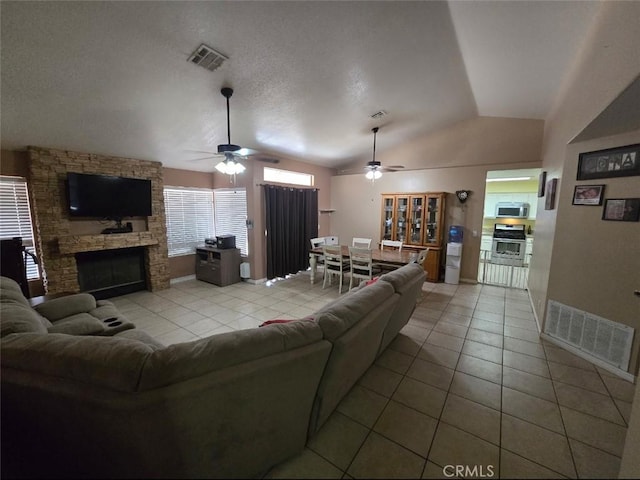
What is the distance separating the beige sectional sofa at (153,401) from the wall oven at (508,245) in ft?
21.9

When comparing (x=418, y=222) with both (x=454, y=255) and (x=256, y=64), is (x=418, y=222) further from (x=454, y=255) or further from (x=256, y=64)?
(x=256, y=64)

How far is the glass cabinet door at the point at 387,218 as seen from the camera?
589 cm

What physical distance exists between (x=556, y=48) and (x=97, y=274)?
6930 millimetres

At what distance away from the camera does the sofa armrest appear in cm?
237

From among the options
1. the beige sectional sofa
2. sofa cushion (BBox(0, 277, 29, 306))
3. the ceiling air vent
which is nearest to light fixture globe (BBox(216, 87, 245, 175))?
the ceiling air vent

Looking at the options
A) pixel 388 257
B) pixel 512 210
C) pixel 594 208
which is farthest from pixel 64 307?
pixel 512 210

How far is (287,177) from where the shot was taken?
18.8ft

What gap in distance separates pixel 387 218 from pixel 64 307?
5554mm

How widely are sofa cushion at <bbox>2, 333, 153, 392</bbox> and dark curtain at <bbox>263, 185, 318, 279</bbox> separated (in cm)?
407

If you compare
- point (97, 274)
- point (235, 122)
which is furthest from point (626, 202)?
point (97, 274)

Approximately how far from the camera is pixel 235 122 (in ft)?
11.9

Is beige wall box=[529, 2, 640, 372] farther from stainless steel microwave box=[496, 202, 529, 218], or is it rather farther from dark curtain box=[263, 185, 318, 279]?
dark curtain box=[263, 185, 318, 279]

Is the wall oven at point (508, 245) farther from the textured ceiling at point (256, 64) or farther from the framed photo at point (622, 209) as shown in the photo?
the framed photo at point (622, 209)

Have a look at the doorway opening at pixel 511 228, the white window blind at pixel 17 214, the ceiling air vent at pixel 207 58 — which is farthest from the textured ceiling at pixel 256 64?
the doorway opening at pixel 511 228
